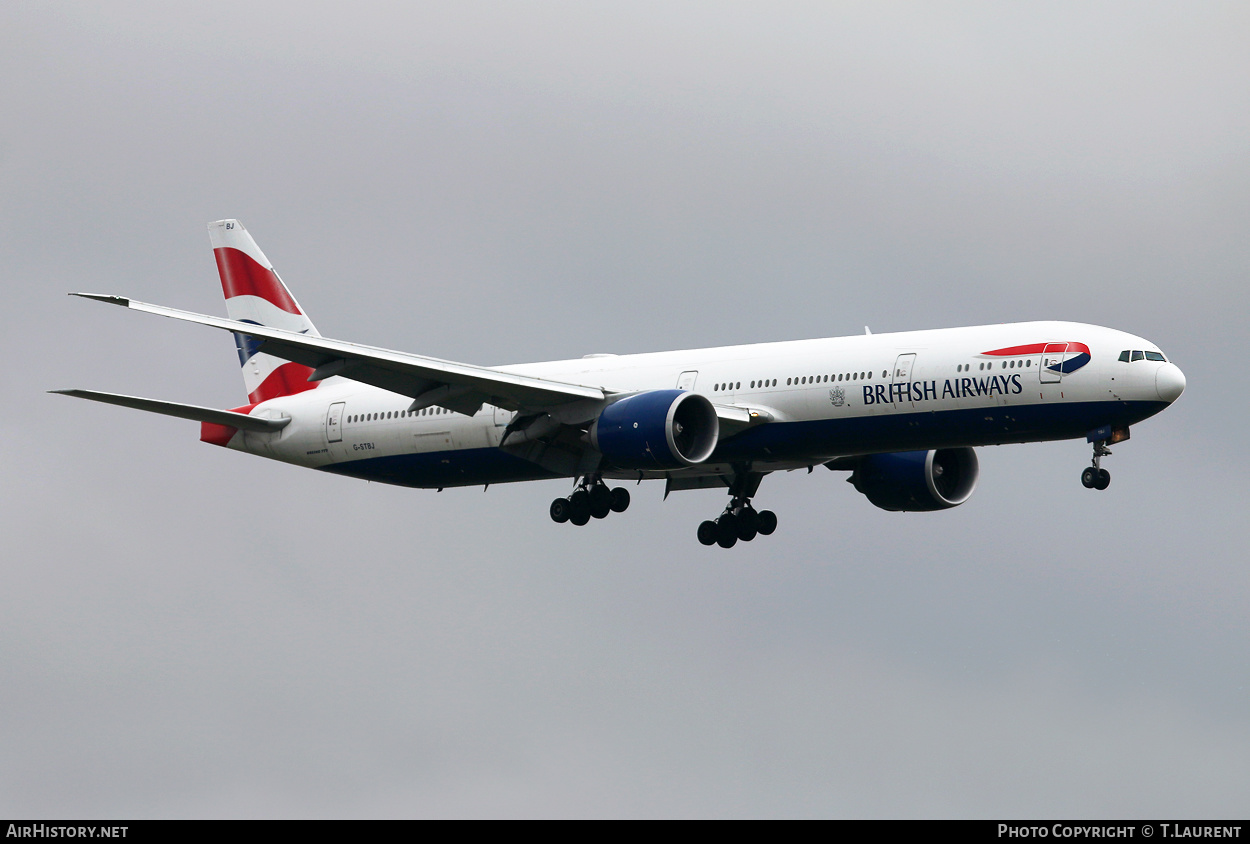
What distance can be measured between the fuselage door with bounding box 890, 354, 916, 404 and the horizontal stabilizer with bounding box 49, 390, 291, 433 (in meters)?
20.3

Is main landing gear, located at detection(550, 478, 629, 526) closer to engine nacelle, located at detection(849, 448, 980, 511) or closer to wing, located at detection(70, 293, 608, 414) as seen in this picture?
wing, located at detection(70, 293, 608, 414)

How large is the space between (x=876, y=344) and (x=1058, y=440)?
17.6ft

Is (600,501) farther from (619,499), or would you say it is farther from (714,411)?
(714,411)

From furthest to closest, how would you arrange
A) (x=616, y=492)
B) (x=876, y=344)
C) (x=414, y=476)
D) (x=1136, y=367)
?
(x=414, y=476), (x=616, y=492), (x=876, y=344), (x=1136, y=367)

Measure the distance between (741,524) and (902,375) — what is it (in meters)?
10.8

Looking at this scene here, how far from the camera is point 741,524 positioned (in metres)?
57.8

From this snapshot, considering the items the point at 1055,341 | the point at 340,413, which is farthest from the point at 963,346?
the point at 340,413

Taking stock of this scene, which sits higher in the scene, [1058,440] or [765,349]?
[765,349]

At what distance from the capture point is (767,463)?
5309 cm

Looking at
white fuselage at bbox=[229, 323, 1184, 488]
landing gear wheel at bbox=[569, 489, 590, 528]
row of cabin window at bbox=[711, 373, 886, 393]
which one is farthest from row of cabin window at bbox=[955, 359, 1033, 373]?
landing gear wheel at bbox=[569, 489, 590, 528]

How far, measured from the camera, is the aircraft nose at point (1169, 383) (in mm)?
46688

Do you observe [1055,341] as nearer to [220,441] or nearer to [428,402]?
[428,402]

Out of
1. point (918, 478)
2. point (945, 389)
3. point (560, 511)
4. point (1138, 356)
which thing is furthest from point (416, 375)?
point (1138, 356)

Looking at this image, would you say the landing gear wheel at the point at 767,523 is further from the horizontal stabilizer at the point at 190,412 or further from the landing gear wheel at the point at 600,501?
the horizontal stabilizer at the point at 190,412
